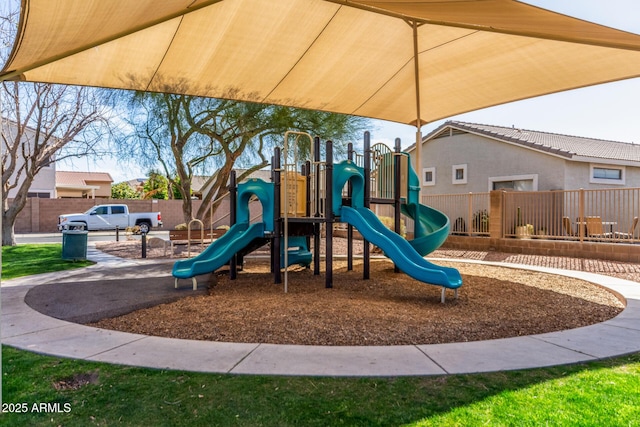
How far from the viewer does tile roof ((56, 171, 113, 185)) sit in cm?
4412

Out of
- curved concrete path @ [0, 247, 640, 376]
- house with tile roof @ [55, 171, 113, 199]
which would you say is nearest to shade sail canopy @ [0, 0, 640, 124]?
curved concrete path @ [0, 247, 640, 376]

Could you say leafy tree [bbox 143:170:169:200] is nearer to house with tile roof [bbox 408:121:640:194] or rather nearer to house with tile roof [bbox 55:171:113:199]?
house with tile roof [bbox 55:171:113:199]

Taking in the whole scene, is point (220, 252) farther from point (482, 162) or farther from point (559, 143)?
point (559, 143)

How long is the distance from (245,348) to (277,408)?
1407mm

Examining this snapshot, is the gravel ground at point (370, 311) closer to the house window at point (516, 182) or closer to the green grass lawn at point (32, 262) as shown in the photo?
the green grass lawn at point (32, 262)

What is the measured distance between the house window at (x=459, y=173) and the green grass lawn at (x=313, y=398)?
1786 cm

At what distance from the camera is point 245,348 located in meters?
4.31

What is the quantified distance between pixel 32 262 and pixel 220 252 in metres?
7.24

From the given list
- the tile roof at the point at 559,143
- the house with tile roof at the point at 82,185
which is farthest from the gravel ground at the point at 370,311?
the house with tile roof at the point at 82,185

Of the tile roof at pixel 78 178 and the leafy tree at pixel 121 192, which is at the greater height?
the tile roof at pixel 78 178

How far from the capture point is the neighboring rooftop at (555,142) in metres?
18.2

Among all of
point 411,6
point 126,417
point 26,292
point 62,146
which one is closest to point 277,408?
point 126,417

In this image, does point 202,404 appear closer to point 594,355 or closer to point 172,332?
point 172,332

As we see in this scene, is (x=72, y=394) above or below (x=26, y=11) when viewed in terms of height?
below
